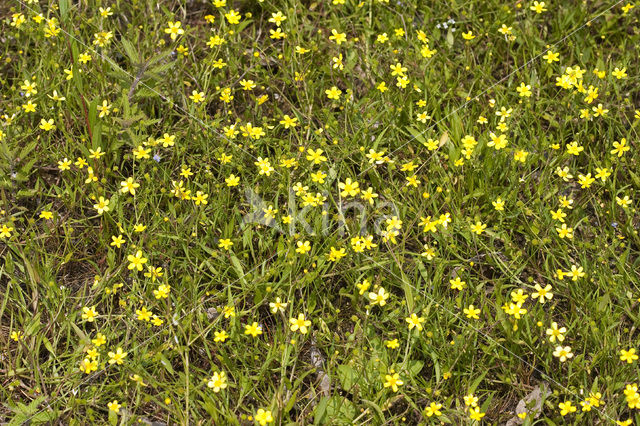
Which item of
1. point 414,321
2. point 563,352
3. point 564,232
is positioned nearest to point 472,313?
point 414,321

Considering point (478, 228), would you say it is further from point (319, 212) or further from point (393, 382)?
point (393, 382)

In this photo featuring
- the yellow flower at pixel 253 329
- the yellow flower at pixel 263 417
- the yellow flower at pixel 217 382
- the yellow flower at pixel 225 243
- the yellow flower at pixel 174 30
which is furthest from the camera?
the yellow flower at pixel 174 30

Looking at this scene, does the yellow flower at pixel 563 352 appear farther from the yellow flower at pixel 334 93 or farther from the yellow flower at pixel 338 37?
the yellow flower at pixel 338 37

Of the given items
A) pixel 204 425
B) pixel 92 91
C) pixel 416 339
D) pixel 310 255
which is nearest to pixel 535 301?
pixel 416 339

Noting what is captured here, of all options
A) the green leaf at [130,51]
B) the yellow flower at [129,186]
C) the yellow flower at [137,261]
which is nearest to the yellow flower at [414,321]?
the yellow flower at [137,261]

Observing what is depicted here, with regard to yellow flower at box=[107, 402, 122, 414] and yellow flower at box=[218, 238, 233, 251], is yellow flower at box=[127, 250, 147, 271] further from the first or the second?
yellow flower at box=[107, 402, 122, 414]

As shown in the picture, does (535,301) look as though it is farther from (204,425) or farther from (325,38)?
(325,38)

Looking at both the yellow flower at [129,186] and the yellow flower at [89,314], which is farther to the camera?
the yellow flower at [129,186]

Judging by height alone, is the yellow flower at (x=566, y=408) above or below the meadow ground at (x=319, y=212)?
below
